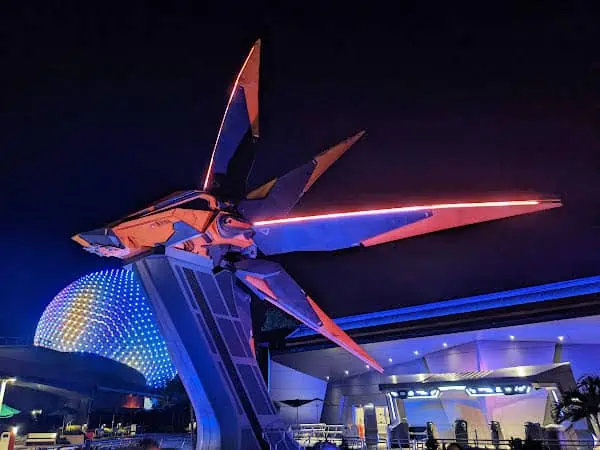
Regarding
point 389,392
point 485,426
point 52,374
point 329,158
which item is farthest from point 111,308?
point 329,158

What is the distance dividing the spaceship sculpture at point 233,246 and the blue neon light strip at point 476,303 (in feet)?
44.0

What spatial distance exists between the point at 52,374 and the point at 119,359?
7.66m

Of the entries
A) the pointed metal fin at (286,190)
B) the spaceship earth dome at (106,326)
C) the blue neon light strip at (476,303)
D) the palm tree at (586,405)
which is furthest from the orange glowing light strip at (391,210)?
the spaceship earth dome at (106,326)

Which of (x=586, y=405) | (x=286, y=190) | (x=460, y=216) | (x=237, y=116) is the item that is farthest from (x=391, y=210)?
(x=586, y=405)

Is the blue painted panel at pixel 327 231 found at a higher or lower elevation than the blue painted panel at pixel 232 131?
lower

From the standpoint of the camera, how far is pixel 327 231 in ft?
44.8

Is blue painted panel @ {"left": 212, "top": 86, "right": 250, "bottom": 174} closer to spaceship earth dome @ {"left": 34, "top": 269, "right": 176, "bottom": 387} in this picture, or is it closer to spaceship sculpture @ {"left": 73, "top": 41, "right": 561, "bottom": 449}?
spaceship sculpture @ {"left": 73, "top": 41, "right": 561, "bottom": 449}

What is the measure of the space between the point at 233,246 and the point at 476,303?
17646 mm

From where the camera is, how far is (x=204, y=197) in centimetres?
1395

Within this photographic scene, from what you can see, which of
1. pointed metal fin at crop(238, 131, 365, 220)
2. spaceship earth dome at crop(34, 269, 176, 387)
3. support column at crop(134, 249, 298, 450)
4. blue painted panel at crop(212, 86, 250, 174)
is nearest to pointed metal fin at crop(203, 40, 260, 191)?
blue painted panel at crop(212, 86, 250, 174)

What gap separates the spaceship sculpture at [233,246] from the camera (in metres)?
13.0

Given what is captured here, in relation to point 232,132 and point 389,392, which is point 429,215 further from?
point 389,392

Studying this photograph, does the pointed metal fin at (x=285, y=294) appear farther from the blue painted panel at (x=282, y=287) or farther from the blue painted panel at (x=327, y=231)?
the blue painted panel at (x=327, y=231)

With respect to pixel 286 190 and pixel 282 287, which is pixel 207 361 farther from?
pixel 286 190
